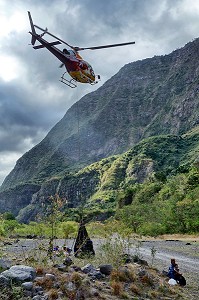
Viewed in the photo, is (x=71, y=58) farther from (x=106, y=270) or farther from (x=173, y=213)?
(x=173, y=213)

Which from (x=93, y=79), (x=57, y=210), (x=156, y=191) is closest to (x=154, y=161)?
(x=156, y=191)

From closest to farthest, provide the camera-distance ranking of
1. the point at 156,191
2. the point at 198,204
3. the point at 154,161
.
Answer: the point at 198,204 → the point at 156,191 → the point at 154,161

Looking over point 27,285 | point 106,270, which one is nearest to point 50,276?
point 27,285

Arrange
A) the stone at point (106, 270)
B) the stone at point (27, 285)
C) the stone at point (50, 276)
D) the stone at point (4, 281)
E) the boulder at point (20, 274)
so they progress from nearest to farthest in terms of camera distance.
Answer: the stone at point (4, 281)
the stone at point (27, 285)
the boulder at point (20, 274)
the stone at point (50, 276)
the stone at point (106, 270)

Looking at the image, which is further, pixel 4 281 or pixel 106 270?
pixel 106 270

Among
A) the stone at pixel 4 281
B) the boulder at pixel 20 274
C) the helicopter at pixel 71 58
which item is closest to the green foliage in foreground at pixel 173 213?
the helicopter at pixel 71 58

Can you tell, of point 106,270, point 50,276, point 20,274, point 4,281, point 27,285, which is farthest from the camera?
point 106,270

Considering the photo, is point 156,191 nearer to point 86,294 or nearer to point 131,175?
point 86,294

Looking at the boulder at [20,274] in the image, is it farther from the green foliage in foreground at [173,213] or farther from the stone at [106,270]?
the green foliage in foreground at [173,213]

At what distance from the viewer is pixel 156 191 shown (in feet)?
303

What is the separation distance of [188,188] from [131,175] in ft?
394

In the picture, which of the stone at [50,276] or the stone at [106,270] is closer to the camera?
the stone at [50,276]

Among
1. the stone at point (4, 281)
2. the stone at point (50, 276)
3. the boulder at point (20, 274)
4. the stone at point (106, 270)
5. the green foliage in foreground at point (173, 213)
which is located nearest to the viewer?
the stone at point (4, 281)

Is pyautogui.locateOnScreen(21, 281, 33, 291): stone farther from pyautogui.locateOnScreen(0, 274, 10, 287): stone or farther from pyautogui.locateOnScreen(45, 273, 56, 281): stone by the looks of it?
pyautogui.locateOnScreen(45, 273, 56, 281): stone
